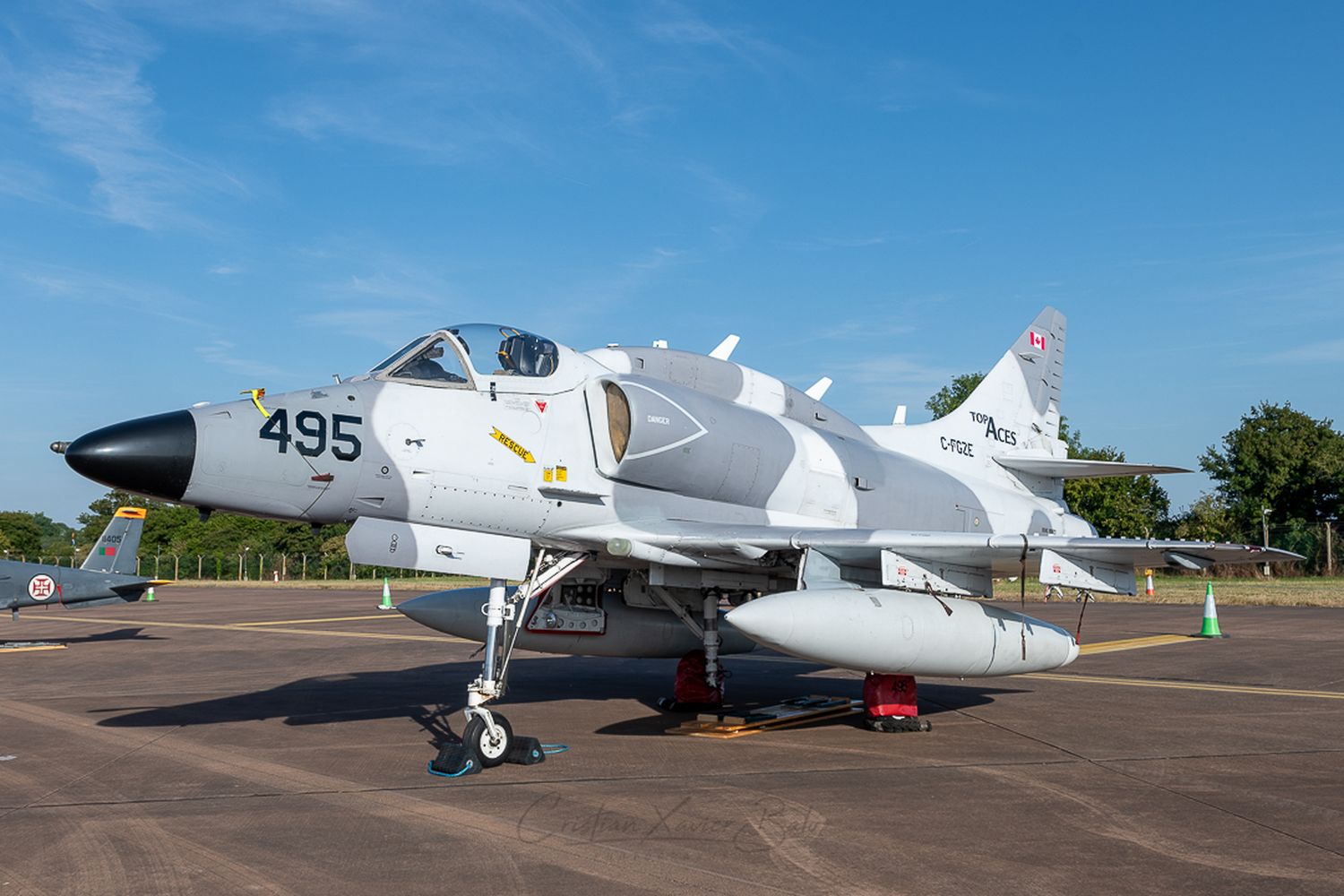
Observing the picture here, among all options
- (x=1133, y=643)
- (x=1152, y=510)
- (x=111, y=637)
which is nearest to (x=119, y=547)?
(x=111, y=637)

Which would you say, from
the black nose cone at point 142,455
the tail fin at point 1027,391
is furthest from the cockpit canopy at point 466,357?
the tail fin at point 1027,391

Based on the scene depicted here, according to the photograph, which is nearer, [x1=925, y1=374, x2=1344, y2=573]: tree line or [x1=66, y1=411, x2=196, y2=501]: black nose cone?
[x1=66, y1=411, x2=196, y2=501]: black nose cone

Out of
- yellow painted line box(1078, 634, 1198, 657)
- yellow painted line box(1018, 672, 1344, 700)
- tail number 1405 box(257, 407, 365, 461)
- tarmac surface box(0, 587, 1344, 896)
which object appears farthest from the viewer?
yellow painted line box(1078, 634, 1198, 657)

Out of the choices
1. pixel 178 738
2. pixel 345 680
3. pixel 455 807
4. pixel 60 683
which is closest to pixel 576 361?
pixel 455 807

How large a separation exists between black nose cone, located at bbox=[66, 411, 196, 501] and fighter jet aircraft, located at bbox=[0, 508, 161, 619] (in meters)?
14.7

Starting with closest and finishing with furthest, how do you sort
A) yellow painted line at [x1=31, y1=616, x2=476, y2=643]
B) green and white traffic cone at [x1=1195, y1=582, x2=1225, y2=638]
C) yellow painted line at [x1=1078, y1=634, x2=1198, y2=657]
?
1. yellow painted line at [x1=1078, y1=634, x2=1198, y2=657]
2. green and white traffic cone at [x1=1195, y1=582, x2=1225, y2=638]
3. yellow painted line at [x1=31, y1=616, x2=476, y2=643]

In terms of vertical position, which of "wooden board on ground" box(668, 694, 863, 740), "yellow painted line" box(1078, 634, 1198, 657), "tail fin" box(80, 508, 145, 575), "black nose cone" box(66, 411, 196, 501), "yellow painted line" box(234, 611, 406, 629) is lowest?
"yellow painted line" box(234, 611, 406, 629)

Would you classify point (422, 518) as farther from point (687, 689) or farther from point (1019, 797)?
point (1019, 797)

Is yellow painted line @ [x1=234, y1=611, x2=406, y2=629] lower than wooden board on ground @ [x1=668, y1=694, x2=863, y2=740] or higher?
lower

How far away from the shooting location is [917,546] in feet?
29.9

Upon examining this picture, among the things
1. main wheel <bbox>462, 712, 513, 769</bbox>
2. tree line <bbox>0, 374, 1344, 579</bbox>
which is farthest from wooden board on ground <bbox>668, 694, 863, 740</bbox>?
tree line <bbox>0, 374, 1344, 579</bbox>

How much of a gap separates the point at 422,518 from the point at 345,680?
6413 mm

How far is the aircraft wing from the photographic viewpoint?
895 cm

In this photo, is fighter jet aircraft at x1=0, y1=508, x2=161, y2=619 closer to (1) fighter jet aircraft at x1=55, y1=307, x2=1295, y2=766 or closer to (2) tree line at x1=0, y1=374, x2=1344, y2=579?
(1) fighter jet aircraft at x1=55, y1=307, x2=1295, y2=766
